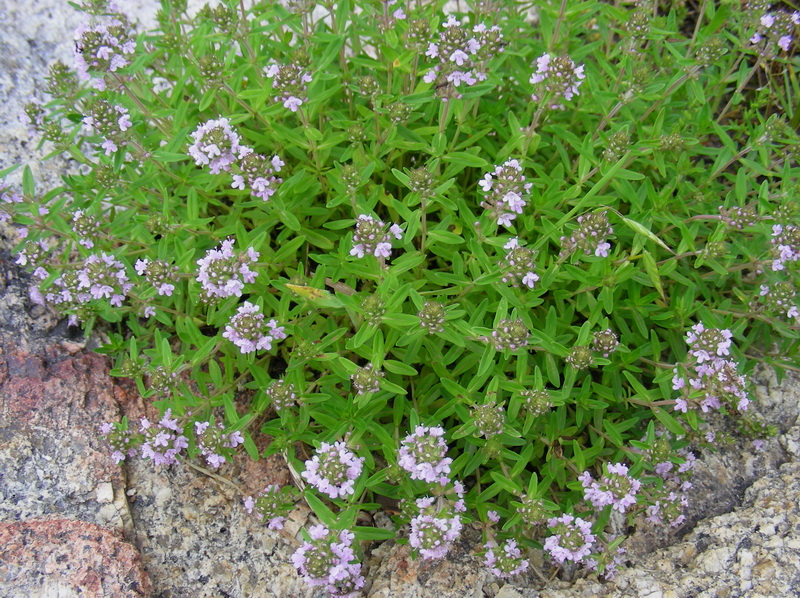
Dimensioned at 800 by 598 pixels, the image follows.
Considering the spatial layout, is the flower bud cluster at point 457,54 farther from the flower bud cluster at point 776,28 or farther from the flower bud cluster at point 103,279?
the flower bud cluster at point 103,279

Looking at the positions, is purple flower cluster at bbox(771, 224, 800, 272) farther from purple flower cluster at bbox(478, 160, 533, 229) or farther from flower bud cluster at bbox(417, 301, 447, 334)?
flower bud cluster at bbox(417, 301, 447, 334)

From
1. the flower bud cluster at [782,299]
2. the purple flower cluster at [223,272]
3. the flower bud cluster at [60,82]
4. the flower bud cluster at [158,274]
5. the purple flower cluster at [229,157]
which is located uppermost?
the flower bud cluster at [782,299]

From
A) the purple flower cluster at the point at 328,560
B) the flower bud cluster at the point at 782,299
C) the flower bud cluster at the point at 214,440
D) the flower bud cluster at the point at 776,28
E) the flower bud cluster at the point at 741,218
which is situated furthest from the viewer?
the flower bud cluster at the point at 776,28

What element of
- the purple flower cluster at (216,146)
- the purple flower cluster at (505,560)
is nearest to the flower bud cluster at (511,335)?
the purple flower cluster at (505,560)

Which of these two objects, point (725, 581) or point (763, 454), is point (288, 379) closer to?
point (725, 581)

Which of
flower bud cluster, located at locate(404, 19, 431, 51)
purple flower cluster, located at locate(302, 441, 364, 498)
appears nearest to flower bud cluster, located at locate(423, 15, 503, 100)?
flower bud cluster, located at locate(404, 19, 431, 51)

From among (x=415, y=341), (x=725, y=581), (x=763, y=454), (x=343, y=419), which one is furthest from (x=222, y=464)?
(x=763, y=454)
